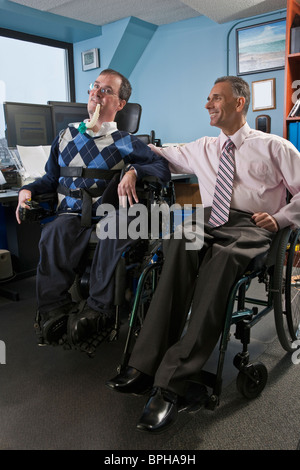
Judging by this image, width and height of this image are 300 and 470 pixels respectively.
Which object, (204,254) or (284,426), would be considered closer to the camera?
(284,426)

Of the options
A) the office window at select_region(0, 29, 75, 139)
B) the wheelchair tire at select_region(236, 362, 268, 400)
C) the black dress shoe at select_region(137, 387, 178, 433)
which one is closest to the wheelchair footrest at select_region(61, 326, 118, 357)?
the black dress shoe at select_region(137, 387, 178, 433)

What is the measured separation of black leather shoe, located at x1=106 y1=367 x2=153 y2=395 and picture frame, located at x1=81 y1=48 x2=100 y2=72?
4006mm

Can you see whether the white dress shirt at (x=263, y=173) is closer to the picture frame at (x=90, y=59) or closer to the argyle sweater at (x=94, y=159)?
the argyle sweater at (x=94, y=159)

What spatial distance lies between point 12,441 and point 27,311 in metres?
1.16

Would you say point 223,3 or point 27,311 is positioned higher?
point 223,3

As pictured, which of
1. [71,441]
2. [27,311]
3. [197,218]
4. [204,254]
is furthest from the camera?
[27,311]

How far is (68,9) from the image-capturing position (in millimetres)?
3791

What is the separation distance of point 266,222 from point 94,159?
2.56ft

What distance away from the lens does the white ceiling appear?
337 cm

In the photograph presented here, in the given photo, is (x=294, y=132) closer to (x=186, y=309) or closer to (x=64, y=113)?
(x=64, y=113)

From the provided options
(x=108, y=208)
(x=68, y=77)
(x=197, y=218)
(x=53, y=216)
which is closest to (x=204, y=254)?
(x=197, y=218)

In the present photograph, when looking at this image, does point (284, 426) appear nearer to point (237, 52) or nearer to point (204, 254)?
point (204, 254)

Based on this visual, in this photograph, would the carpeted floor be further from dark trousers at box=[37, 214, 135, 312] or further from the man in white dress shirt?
dark trousers at box=[37, 214, 135, 312]

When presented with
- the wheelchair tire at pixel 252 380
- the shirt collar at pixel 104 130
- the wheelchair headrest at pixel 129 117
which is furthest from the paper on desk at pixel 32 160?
the wheelchair tire at pixel 252 380
